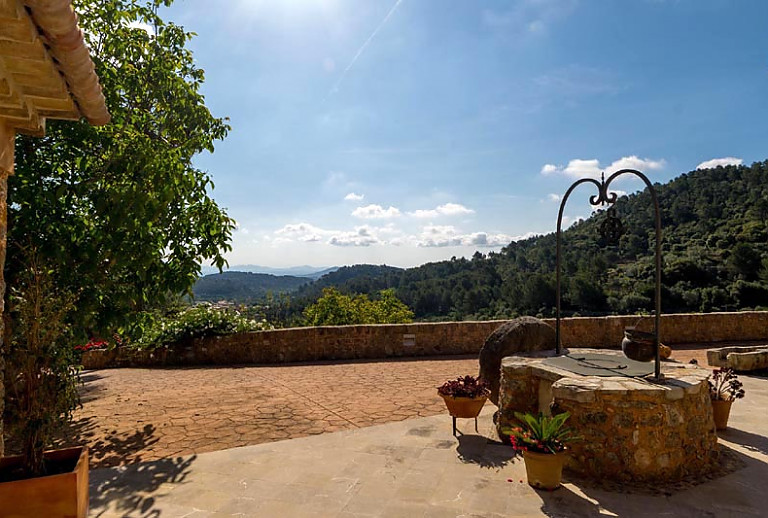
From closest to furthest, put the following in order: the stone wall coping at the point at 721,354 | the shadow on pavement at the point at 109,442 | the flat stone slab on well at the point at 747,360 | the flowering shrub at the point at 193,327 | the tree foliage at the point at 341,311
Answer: the shadow on pavement at the point at 109,442
the flat stone slab on well at the point at 747,360
the stone wall coping at the point at 721,354
the flowering shrub at the point at 193,327
the tree foliage at the point at 341,311

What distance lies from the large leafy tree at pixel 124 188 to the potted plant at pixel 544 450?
4.23 m

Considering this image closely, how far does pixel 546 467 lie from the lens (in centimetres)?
364

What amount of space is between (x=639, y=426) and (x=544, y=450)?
935 mm

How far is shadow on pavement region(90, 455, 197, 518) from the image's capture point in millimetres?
3430

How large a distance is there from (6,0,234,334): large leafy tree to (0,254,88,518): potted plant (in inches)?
44.4

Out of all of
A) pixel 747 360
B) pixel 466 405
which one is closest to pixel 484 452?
pixel 466 405

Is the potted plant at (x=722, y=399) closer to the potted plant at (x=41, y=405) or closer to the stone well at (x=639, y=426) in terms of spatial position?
the stone well at (x=639, y=426)

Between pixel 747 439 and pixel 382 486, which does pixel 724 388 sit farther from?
pixel 382 486

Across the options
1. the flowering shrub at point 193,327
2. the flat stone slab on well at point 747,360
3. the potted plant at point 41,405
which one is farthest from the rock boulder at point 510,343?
the flowering shrub at point 193,327

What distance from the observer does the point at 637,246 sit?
151 ft

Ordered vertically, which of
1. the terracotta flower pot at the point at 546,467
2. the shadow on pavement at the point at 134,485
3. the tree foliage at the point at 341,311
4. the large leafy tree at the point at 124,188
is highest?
the large leafy tree at the point at 124,188

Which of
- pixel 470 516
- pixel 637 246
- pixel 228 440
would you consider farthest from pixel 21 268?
pixel 637 246

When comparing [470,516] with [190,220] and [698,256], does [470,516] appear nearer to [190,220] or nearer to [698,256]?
[190,220]

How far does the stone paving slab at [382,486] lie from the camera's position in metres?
3.37
